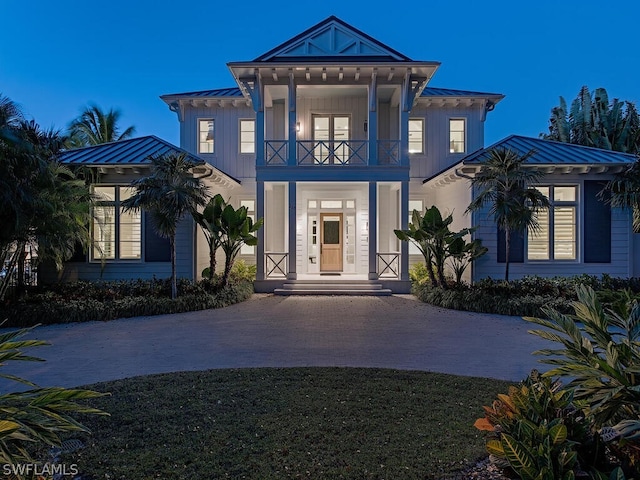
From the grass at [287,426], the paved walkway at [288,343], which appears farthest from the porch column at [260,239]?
the grass at [287,426]

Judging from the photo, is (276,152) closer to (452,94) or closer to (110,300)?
(110,300)

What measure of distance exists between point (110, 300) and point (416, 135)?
12.7 m

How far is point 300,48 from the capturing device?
13492mm

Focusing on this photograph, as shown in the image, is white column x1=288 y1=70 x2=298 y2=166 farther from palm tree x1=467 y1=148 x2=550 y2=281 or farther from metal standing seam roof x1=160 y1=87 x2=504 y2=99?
palm tree x1=467 y1=148 x2=550 y2=281

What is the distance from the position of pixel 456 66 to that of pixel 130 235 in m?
175

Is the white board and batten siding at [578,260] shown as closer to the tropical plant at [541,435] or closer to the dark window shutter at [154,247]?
the dark window shutter at [154,247]

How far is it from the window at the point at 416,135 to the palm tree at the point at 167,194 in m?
9.29

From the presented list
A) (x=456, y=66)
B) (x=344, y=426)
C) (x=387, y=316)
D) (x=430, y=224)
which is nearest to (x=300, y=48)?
(x=430, y=224)

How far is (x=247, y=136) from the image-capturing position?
55.1 ft

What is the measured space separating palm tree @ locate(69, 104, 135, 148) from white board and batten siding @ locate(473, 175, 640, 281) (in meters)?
24.9

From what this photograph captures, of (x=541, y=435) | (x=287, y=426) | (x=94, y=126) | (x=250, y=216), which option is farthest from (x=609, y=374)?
(x=94, y=126)

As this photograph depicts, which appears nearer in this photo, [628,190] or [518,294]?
[518,294]

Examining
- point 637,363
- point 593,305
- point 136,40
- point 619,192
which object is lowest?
point 637,363

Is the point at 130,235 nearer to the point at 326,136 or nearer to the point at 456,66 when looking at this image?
the point at 326,136
